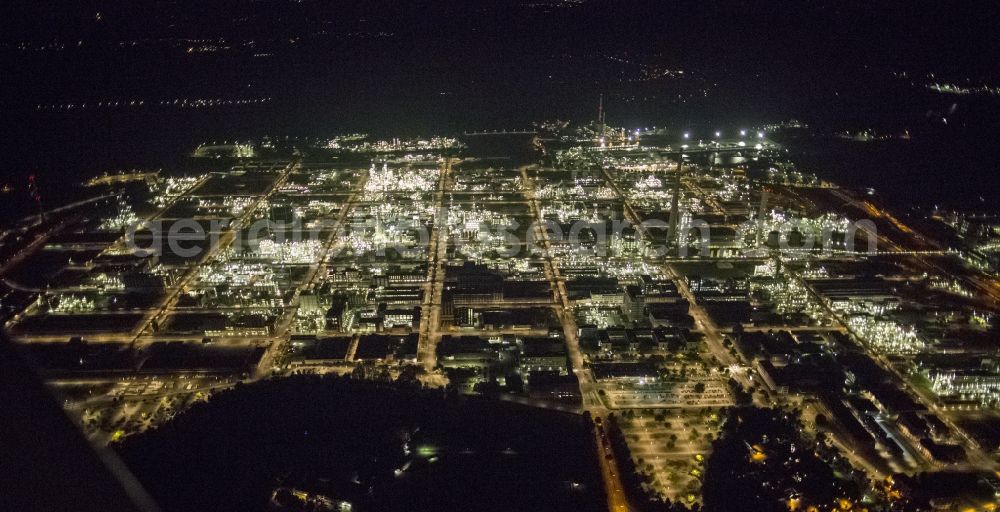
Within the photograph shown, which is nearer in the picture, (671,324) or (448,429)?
(448,429)

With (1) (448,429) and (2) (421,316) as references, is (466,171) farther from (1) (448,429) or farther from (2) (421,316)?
(1) (448,429)

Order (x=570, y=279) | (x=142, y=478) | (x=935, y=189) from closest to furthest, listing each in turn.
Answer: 1. (x=142, y=478)
2. (x=570, y=279)
3. (x=935, y=189)

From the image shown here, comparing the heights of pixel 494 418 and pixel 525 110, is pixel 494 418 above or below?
below

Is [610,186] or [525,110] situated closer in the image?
[610,186]

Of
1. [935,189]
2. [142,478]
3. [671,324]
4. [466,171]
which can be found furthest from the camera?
[466,171]

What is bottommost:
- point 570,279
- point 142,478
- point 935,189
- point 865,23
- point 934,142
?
point 142,478

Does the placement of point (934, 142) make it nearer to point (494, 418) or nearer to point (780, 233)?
point (780, 233)

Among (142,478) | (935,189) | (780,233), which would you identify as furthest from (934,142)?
(142,478)

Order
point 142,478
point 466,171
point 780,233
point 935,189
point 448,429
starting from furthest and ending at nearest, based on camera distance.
Result: point 466,171, point 935,189, point 780,233, point 448,429, point 142,478

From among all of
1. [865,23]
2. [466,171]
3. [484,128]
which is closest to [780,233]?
[466,171]
